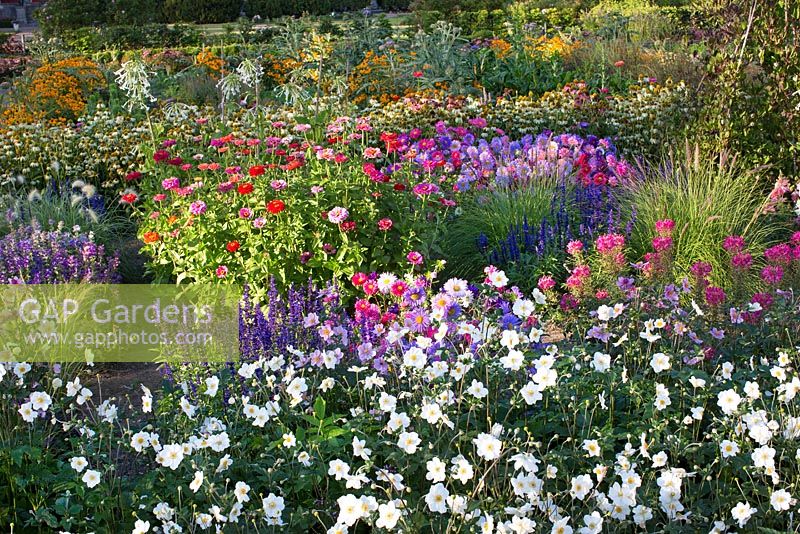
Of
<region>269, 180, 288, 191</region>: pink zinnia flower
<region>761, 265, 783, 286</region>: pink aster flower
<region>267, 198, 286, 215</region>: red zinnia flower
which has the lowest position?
<region>761, 265, 783, 286</region>: pink aster flower

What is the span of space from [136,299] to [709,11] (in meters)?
4.14

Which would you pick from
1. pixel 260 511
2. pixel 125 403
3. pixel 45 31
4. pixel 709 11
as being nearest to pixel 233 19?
pixel 45 31

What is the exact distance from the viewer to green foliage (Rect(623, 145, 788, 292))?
4906 millimetres

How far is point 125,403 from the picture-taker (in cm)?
394

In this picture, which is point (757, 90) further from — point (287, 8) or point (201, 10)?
point (287, 8)

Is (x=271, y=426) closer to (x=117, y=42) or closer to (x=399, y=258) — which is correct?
(x=399, y=258)

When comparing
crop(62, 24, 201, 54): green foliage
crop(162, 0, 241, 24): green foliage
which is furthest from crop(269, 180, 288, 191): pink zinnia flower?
crop(162, 0, 241, 24): green foliage

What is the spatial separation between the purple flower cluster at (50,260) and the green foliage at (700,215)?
2.90 m

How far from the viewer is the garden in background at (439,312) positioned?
263cm

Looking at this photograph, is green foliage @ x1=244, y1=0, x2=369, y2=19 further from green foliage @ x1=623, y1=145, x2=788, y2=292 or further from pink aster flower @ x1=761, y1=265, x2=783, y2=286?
pink aster flower @ x1=761, y1=265, x2=783, y2=286

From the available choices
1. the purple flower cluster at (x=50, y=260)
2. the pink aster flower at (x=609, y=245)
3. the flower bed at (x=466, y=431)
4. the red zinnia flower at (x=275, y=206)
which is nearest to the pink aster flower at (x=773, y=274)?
the flower bed at (x=466, y=431)

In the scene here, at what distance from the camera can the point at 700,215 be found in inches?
198

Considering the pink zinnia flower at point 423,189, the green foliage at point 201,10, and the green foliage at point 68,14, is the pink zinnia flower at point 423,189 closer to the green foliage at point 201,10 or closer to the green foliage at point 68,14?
the green foliage at point 68,14

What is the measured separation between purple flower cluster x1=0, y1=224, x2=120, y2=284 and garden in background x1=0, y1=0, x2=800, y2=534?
0.03 metres
